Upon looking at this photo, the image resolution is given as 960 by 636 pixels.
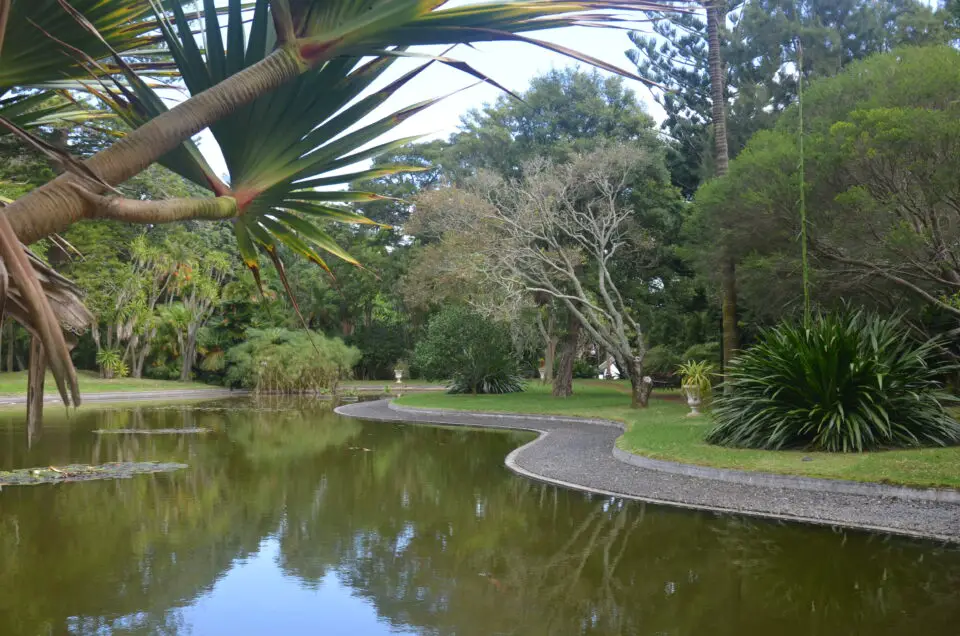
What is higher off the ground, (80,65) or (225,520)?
(80,65)

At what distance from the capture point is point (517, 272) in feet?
78.2

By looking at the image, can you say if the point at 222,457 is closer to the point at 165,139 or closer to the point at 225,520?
the point at 225,520

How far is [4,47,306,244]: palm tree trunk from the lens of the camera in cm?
145

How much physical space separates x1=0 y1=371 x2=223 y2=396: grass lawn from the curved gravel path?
1029 inches

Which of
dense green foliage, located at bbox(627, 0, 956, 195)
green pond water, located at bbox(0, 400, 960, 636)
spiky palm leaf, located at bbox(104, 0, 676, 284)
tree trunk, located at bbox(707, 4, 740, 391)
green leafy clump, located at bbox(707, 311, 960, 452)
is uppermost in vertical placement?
dense green foliage, located at bbox(627, 0, 956, 195)

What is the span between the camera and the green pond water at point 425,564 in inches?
226

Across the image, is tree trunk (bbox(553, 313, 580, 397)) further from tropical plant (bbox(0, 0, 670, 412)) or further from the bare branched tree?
tropical plant (bbox(0, 0, 670, 412))

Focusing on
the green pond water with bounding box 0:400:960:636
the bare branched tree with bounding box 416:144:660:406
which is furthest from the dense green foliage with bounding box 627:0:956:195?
the green pond water with bounding box 0:400:960:636

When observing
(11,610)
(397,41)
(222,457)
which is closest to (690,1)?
(397,41)

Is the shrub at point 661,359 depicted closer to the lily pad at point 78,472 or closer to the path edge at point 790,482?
the path edge at point 790,482

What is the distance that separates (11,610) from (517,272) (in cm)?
1890

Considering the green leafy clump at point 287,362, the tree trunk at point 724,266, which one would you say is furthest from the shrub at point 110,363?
the tree trunk at point 724,266

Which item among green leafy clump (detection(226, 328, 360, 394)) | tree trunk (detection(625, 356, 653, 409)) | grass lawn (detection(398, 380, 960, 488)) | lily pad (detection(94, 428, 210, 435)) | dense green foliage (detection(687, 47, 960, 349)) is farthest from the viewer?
green leafy clump (detection(226, 328, 360, 394))

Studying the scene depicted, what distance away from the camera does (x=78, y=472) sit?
12.5 metres
